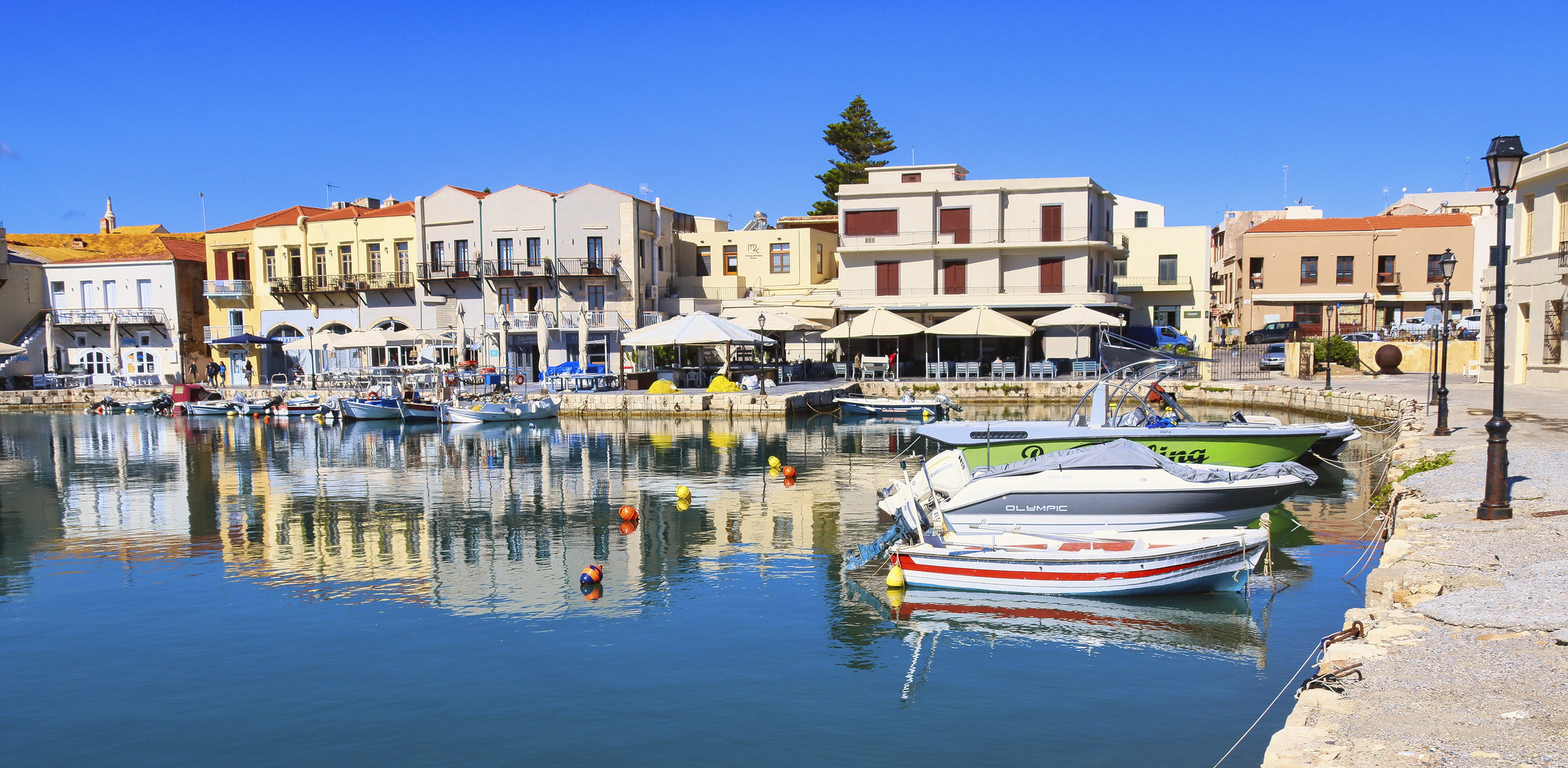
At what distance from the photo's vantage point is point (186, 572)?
49.1ft

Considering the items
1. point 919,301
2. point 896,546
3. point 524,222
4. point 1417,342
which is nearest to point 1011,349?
point 919,301

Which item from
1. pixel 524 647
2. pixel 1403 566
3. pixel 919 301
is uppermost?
pixel 919 301

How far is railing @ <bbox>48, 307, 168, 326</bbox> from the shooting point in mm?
52219

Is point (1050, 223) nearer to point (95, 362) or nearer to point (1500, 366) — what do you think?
point (1500, 366)

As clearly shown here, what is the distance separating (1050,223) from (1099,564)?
114 ft

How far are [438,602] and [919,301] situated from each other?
34.7 m

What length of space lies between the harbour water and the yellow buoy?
0.30 meters

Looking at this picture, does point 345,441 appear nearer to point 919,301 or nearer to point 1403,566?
point 919,301

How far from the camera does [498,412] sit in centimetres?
3666

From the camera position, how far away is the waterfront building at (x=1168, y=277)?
50875 millimetres

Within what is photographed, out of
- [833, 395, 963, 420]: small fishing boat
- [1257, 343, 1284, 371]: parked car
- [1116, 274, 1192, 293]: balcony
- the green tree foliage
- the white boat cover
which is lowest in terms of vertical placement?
[833, 395, 963, 420]: small fishing boat

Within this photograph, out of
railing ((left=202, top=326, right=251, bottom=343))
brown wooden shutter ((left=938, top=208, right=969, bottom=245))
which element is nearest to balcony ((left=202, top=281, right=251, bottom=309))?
railing ((left=202, top=326, right=251, bottom=343))

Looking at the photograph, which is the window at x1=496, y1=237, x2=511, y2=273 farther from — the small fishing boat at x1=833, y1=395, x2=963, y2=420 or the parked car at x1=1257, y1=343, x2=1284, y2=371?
the parked car at x1=1257, y1=343, x2=1284, y2=371

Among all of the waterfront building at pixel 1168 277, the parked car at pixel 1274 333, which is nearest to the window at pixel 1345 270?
the parked car at pixel 1274 333
